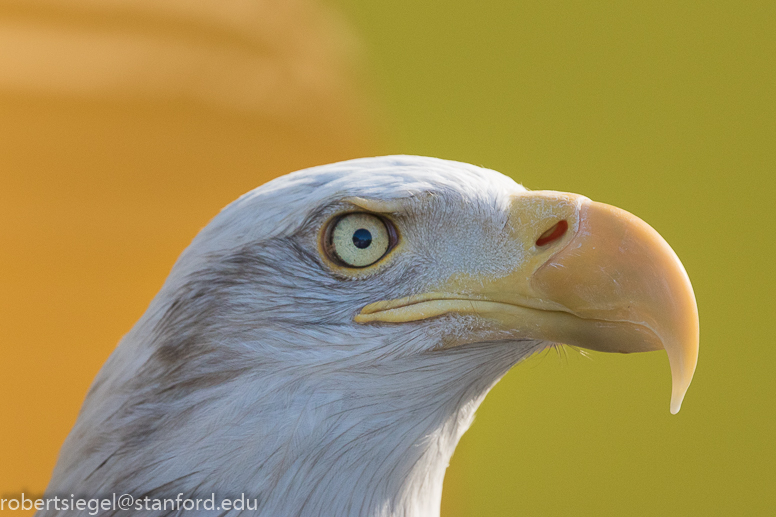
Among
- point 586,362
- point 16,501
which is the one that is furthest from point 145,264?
point 586,362

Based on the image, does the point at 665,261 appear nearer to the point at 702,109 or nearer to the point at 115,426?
the point at 115,426

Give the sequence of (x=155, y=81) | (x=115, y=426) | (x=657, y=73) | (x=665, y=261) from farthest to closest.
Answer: (x=657, y=73)
(x=155, y=81)
(x=115, y=426)
(x=665, y=261)

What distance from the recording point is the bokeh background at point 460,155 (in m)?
1.82

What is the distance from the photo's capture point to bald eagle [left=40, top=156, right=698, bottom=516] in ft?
2.83

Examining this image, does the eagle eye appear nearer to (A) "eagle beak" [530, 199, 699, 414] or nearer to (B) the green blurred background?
(A) "eagle beak" [530, 199, 699, 414]

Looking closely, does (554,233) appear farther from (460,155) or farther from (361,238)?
(460,155)

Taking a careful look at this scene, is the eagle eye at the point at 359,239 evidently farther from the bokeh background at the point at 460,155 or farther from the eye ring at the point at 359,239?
the bokeh background at the point at 460,155

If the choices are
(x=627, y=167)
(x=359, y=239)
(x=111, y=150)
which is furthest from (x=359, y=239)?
(x=627, y=167)

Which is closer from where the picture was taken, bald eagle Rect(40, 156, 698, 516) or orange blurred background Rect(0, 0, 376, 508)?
bald eagle Rect(40, 156, 698, 516)

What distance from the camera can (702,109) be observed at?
2148mm

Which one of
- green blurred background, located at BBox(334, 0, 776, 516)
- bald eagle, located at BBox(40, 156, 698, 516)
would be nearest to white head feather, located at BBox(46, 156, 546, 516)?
bald eagle, located at BBox(40, 156, 698, 516)

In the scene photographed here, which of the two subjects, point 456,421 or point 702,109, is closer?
point 456,421

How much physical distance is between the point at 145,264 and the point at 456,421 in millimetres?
1300

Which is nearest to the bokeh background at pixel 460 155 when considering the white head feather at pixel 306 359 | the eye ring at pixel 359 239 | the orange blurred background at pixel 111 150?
the orange blurred background at pixel 111 150
